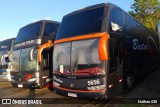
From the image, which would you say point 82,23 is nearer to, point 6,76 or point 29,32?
point 29,32

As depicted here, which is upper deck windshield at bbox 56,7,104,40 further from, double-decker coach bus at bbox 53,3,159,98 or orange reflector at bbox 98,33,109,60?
orange reflector at bbox 98,33,109,60

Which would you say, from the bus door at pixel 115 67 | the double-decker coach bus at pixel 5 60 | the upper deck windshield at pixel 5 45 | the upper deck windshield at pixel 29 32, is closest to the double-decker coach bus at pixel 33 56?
the upper deck windshield at pixel 29 32

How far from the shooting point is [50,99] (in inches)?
347

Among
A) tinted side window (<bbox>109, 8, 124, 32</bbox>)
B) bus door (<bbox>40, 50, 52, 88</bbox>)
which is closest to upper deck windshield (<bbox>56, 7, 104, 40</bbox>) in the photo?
tinted side window (<bbox>109, 8, 124, 32</bbox>)

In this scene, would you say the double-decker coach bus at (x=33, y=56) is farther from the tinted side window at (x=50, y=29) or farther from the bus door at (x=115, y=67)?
the bus door at (x=115, y=67)

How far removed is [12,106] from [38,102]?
3.03 ft

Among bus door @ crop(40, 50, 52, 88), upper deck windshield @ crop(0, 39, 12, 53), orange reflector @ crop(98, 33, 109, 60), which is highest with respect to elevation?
upper deck windshield @ crop(0, 39, 12, 53)

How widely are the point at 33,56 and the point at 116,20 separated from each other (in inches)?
156

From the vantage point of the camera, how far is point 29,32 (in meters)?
11.1

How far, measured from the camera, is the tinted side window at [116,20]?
789 centimetres

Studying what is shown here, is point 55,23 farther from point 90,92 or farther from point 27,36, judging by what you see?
point 90,92

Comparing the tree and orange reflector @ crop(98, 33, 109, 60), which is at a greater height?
the tree

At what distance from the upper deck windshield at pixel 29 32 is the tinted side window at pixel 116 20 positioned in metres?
3.82

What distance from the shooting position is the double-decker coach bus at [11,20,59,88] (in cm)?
999
